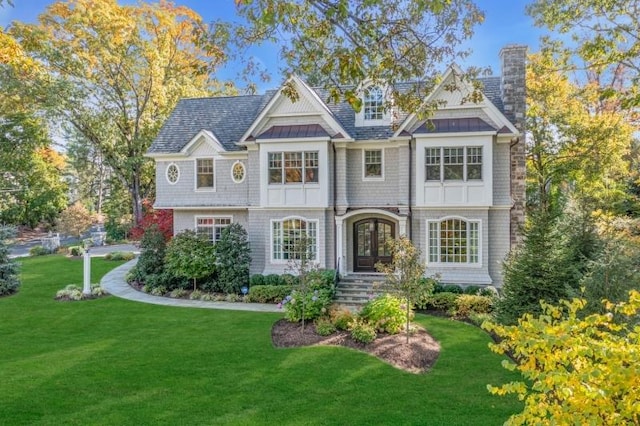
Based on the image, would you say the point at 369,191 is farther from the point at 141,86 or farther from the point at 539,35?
the point at 141,86

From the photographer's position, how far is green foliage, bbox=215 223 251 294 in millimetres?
17797

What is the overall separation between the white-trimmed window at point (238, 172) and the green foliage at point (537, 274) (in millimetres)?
12056

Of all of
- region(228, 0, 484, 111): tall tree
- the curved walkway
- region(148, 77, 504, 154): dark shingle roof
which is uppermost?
region(148, 77, 504, 154): dark shingle roof

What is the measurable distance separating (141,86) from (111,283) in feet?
56.1

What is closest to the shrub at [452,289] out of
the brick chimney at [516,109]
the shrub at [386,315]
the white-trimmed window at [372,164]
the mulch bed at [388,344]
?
the brick chimney at [516,109]

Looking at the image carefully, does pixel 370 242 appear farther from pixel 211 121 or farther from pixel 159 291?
pixel 211 121

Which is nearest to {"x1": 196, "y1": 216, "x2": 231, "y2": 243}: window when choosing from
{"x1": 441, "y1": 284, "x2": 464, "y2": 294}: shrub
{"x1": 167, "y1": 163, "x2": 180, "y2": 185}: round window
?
{"x1": 167, "y1": 163, "x2": 180, "y2": 185}: round window

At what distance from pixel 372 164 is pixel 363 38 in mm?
11564

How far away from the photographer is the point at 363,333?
36.5 feet

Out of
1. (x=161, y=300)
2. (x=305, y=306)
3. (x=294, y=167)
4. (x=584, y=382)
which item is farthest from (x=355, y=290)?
(x=584, y=382)

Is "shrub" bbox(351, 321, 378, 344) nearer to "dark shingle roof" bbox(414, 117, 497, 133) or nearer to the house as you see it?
the house

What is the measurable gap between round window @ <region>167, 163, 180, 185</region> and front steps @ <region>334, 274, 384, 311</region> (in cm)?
921

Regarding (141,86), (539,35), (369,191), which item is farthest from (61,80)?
(539,35)

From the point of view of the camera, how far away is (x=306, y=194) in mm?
17859
